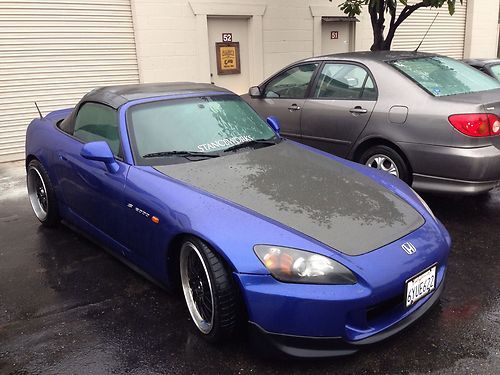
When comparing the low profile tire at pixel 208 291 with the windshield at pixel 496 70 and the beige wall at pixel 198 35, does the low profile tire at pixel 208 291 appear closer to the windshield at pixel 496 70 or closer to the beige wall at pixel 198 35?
the windshield at pixel 496 70

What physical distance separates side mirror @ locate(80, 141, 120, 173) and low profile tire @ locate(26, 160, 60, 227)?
1.30m

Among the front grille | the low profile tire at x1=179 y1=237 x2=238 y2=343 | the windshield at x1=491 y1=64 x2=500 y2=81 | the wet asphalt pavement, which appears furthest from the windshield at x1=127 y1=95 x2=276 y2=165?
the windshield at x1=491 y1=64 x2=500 y2=81

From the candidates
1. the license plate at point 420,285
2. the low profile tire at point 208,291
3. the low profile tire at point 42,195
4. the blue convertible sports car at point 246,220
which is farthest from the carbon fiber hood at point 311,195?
the low profile tire at point 42,195

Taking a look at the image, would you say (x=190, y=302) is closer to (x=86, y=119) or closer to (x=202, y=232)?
(x=202, y=232)

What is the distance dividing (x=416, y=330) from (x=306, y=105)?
3.31m

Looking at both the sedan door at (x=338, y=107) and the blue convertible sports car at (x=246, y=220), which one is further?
the sedan door at (x=338, y=107)

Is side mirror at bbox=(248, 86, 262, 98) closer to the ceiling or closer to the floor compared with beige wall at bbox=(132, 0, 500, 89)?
closer to the floor

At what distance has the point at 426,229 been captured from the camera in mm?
2820

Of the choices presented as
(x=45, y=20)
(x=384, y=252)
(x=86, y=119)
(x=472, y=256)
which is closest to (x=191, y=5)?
(x=45, y=20)

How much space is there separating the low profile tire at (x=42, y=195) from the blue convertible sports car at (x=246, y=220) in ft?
0.98

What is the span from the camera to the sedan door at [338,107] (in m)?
5.01

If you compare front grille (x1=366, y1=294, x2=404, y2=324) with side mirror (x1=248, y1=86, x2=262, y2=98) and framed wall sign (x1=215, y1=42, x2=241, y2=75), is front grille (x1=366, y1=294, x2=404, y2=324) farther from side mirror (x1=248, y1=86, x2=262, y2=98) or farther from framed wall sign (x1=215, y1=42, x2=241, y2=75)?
framed wall sign (x1=215, y1=42, x2=241, y2=75)

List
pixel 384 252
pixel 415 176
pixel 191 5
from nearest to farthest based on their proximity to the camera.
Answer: pixel 384 252, pixel 415 176, pixel 191 5

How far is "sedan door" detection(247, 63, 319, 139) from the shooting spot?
5.67 meters
